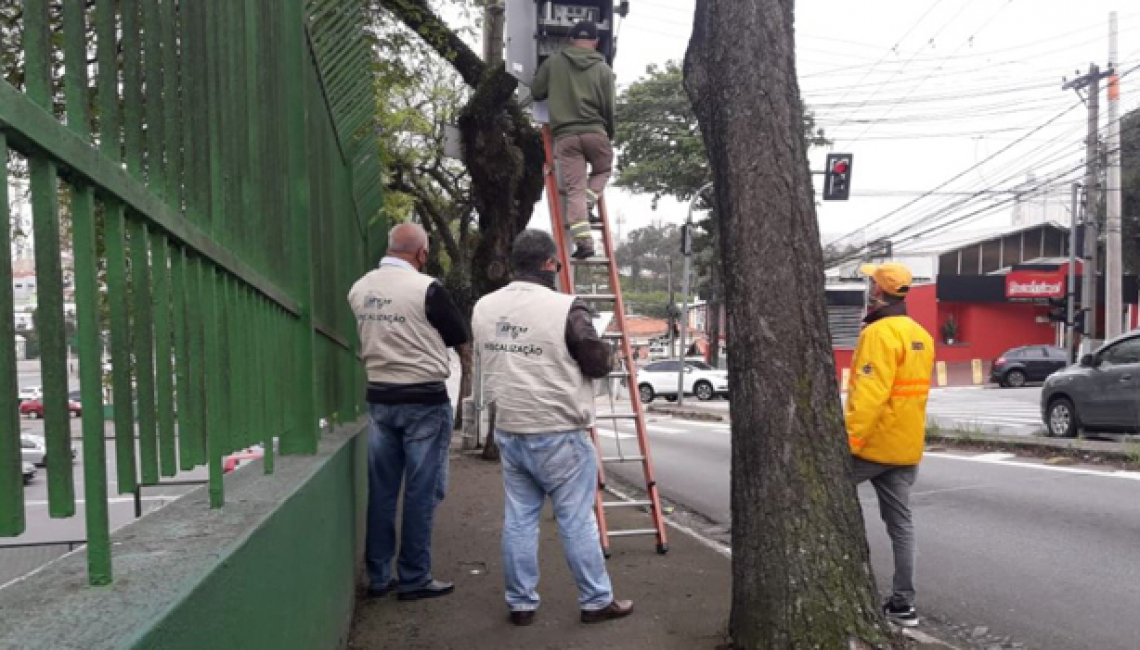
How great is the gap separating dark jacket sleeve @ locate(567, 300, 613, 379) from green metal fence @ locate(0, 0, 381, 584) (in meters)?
1.22

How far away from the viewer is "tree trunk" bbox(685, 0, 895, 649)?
3.36 metres

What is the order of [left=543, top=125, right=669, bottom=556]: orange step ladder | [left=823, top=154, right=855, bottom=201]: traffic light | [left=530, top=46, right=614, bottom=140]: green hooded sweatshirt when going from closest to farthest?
[left=543, top=125, right=669, bottom=556]: orange step ladder → [left=530, top=46, right=614, bottom=140]: green hooded sweatshirt → [left=823, top=154, right=855, bottom=201]: traffic light

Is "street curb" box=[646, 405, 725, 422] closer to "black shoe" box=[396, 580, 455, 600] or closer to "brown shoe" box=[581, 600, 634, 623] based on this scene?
"black shoe" box=[396, 580, 455, 600]

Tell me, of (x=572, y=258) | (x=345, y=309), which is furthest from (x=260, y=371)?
(x=572, y=258)

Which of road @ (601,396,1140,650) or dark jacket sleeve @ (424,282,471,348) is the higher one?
dark jacket sleeve @ (424,282,471,348)

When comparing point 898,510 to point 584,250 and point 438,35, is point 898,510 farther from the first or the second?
point 438,35

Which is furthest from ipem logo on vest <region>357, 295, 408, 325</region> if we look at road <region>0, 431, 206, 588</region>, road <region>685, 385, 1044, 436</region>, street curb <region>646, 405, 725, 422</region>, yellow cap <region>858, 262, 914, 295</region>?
street curb <region>646, 405, 725, 422</region>

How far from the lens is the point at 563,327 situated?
161 inches

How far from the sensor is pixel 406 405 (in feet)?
14.6

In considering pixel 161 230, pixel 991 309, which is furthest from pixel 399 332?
pixel 991 309

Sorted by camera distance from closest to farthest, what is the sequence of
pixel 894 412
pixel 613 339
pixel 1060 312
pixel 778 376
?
pixel 778 376 → pixel 894 412 → pixel 613 339 → pixel 1060 312

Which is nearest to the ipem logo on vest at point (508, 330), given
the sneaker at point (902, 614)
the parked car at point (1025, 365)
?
the sneaker at point (902, 614)

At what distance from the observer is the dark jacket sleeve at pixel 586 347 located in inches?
A: 160

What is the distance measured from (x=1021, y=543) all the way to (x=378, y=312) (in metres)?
5.03
